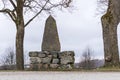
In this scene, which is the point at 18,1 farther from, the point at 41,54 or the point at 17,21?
the point at 41,54

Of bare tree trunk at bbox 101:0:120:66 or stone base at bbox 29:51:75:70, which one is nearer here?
bare tree trunk at bbox 101:0:120:66

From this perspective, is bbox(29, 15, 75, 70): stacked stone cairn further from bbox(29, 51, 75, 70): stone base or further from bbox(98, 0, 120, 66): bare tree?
bbox(98, 0, 120, 66): bare tree

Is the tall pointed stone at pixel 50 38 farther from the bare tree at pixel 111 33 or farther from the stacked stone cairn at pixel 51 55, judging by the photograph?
the bare tree at pixel 111 33

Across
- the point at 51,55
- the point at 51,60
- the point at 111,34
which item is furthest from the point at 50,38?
the point at 111,34

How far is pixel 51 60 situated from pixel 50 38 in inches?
54.1

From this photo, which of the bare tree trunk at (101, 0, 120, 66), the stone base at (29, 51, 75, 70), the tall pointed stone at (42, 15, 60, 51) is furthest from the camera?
the tall pointed stone at (42, 15, 60, 51)

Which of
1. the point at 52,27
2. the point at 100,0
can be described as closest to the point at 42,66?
the point at 52,27

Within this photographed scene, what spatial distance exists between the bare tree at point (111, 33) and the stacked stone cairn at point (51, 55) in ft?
7.28

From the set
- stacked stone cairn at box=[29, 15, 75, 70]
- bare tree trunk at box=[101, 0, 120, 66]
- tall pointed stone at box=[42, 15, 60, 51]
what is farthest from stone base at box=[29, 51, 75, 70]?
bare tree trunk at box=[101, 0, 120, 66]

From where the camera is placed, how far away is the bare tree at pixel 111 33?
25.5 metres

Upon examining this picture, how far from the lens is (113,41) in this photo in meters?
25.8

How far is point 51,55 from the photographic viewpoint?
85.9 feet

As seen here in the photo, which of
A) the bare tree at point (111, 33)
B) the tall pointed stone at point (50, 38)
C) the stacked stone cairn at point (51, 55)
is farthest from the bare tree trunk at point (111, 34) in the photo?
the tall pointed stone at point (50, 38)

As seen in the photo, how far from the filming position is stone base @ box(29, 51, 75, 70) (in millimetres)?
26031
